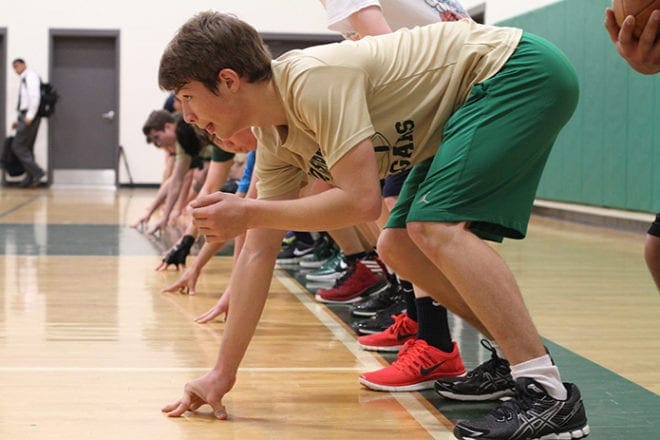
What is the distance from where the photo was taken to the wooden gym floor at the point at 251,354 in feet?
8.16

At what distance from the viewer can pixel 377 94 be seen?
7.74ft

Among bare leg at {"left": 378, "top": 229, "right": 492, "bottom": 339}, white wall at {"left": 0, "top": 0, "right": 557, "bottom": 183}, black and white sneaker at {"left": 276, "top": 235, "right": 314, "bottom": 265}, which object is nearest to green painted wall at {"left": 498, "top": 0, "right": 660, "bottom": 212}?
black and white sneaker at {"left": 276, "top": 235, "right": 314, "bottom": 265}

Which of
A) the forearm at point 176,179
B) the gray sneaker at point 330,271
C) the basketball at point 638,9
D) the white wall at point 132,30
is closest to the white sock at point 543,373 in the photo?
the basketball at point 638,9

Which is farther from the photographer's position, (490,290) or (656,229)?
(490,290)

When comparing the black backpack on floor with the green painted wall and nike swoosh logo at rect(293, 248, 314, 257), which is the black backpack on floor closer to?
the green painted wall

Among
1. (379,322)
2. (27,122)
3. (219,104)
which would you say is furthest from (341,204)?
(27,122)

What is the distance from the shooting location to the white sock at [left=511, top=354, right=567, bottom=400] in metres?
2.31

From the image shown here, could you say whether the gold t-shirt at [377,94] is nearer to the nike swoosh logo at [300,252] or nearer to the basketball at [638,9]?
the basketball at [638,9]

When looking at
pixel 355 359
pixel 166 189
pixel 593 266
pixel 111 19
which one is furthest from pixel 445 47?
pixel 111 19

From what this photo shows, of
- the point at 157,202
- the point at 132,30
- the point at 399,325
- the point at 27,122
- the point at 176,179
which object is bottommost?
the point at 27,122

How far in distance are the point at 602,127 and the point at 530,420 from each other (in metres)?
7.95

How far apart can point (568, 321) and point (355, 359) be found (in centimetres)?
121

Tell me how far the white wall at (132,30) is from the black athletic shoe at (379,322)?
12.7 meters

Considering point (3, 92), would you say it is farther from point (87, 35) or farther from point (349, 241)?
point (349, 241)
